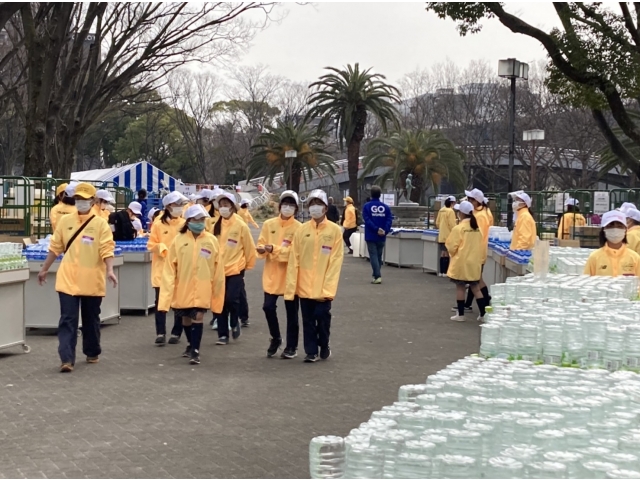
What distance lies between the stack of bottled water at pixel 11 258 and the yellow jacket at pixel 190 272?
6.23ft

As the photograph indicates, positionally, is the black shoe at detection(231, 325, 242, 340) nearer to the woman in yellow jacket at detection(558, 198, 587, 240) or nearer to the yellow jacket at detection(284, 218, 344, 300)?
the yellow jacket at detection(284, 218, 344, 300)

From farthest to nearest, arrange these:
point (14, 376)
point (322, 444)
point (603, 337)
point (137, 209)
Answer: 1. point (137, 209)
2. point (14, 376)
3. point (603, 337)
4. point (322, 444)

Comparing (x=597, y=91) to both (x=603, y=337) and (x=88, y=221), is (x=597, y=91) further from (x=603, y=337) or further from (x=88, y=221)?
(x=603, y=337)

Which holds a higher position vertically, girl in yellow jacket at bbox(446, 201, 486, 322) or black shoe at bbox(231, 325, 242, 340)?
girl in yellow jacket at bbox(446, 201, 486, 322)

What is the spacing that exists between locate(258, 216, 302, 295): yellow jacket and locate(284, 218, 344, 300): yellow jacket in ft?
1.05

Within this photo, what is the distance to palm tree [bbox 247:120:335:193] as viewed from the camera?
57875 millimetres

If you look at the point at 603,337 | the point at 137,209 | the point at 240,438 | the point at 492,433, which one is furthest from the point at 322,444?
the point at 137,209

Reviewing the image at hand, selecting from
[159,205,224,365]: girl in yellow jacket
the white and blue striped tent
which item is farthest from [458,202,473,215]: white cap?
the white and blue striped tent

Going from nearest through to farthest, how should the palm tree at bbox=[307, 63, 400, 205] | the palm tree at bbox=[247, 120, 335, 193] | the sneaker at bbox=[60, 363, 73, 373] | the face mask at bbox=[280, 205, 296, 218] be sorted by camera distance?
1. the sneaker at bbox=[60, 363, 73, 373]
2. the face mask at bbox=[280, 205, 296, 218]
3. the palm tree at bbox=[307, 63, 400, 205]
4. the palm tree at bbox=[247, 120, 335, 193]

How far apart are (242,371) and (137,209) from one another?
8015 millimetres

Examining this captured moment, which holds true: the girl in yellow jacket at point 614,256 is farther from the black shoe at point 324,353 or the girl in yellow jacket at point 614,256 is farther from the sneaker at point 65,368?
the sneaker at point 65,368

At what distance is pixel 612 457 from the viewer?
329 centimetres

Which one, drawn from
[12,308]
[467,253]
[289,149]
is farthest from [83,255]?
[289,149]

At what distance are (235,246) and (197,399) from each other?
3592 millimetres
